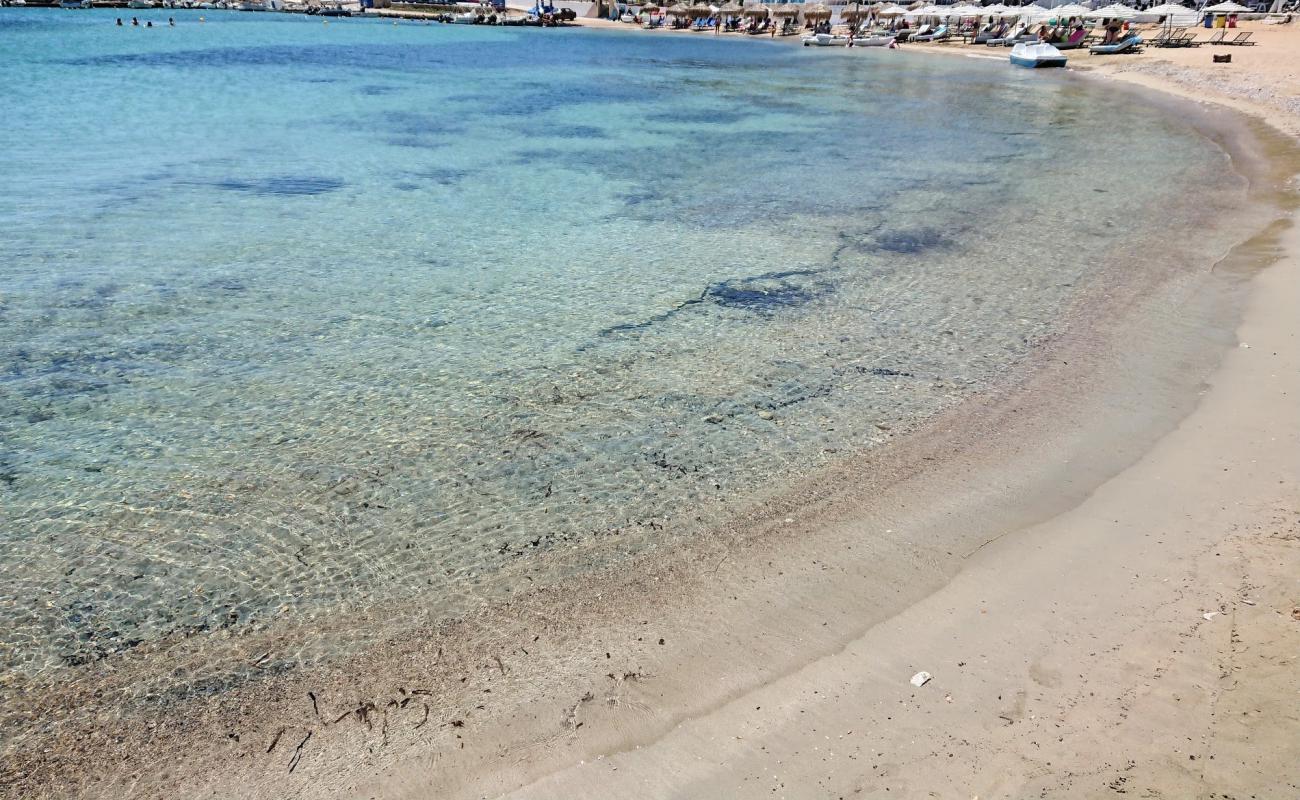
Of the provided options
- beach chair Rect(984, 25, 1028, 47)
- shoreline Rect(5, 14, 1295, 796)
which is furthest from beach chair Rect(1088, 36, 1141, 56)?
shoreline Rect(5, 14, 1295, 796)

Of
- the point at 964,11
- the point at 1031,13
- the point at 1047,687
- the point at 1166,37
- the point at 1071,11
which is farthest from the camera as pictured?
the point at 964,11

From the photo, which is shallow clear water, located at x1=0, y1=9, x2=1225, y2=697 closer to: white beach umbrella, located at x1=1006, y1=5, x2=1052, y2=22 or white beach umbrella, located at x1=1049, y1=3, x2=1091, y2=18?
white beach umbrella, located at x1=1049, y1=3, x2=1091, y2=18

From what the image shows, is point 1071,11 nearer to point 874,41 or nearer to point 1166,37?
point 1166,37

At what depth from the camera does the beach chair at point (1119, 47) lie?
45781 mm

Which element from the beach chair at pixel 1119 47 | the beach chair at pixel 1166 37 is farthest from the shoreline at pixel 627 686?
the beach chair at pixel 1166 37

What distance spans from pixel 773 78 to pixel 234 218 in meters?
34.9

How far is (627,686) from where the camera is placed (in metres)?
4.62

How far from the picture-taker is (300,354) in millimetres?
8938

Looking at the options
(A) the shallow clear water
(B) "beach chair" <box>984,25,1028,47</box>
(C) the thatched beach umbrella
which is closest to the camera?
(A) the shallow clear water

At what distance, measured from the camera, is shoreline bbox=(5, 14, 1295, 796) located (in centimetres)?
407

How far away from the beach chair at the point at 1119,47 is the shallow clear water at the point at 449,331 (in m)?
→ 27.8

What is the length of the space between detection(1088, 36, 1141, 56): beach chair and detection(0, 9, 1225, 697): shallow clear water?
2783cm

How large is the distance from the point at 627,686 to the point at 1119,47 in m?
55.3

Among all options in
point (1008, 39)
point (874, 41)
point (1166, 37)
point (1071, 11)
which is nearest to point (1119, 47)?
point (1166, 37)
